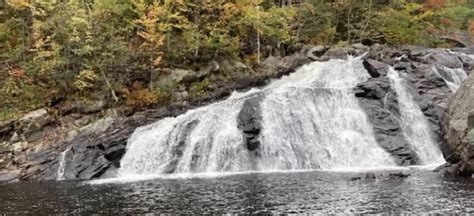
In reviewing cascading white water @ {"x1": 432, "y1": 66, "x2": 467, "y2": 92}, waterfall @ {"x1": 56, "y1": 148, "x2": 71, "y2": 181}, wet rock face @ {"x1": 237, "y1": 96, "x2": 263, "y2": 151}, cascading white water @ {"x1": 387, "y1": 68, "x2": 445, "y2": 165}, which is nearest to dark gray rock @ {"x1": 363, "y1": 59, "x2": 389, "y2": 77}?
cascading white water @ {"x1": 387, "y1": 68, "x2": 445, "y2": 165}

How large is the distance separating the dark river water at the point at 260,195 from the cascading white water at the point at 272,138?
11.9 feet

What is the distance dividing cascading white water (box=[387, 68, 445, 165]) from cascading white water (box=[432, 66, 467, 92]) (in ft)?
12.6

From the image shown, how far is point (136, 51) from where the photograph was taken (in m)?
46.1

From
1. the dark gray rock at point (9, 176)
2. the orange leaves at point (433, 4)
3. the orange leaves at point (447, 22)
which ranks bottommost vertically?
the dark gray rock at point (9, 176)

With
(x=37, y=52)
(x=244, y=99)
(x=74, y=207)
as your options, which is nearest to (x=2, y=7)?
(x=37, y=52)

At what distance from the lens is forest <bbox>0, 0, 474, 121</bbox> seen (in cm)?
4412

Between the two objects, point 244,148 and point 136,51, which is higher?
point 136,51

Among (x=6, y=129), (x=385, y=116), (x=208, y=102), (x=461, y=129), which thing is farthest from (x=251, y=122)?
(x=6, y=129)

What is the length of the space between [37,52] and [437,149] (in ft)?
105

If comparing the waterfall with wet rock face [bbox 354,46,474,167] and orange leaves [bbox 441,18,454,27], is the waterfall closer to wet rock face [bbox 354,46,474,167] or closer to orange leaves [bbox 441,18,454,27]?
wet rock face [bbox 354,46,474,167]

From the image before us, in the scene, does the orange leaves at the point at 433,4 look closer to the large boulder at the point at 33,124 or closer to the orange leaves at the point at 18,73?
the large boulder at the point at 33,124

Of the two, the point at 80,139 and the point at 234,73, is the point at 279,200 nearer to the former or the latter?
the point at 80,139

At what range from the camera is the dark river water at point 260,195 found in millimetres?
20391

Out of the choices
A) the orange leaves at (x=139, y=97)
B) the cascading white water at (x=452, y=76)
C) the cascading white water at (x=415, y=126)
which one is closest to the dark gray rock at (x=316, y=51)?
the cascading white water at (x=415, y=126)
